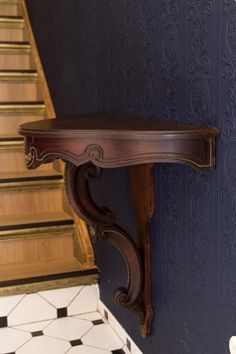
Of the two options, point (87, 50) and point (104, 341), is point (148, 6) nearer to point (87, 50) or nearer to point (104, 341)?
point (87, 50)

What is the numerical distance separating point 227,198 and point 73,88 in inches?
63.2

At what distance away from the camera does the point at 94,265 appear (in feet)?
7.82

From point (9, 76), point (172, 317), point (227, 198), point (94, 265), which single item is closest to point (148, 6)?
point (227, 198)

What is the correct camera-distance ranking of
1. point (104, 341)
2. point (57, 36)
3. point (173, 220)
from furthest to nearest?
point (57, 36), point (104, 341), point (173, 220)

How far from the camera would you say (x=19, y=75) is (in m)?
3.34

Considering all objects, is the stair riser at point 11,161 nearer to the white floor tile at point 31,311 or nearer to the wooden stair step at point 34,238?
the wooden stair step at point 34,238

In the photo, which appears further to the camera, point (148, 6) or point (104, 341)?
point (104, 341)

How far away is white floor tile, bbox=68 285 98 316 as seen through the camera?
2.31 metres

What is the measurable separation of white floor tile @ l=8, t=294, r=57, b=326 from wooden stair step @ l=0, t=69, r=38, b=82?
1.62m

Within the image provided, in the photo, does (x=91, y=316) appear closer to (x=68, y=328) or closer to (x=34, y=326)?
(x=68, y=328)

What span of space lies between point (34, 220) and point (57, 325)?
540 mm

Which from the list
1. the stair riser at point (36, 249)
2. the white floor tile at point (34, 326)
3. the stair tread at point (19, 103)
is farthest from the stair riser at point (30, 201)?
the stair tread at point (19, 103)

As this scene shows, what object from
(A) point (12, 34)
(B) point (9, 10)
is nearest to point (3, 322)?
(A) point (12, 34)

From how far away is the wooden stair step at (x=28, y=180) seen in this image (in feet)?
8.41
